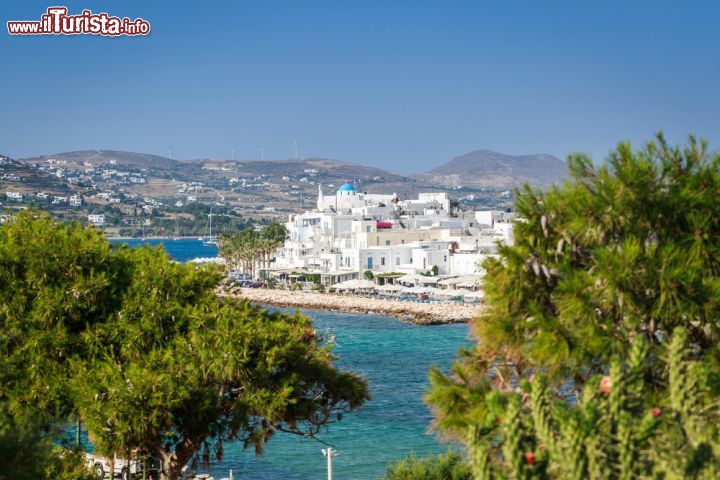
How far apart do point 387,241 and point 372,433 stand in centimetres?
4968

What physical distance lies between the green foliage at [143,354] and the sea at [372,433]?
102 centimetres

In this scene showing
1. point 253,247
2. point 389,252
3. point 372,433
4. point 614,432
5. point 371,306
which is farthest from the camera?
point 253,247

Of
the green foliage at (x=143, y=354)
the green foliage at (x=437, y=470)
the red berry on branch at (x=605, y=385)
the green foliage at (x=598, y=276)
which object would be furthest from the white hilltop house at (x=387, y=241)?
the red berry on branch at (x=605, y=385)

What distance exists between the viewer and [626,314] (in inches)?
250

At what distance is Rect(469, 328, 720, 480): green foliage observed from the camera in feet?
15.5

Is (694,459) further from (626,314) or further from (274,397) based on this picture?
(274,397)

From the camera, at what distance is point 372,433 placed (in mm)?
24547

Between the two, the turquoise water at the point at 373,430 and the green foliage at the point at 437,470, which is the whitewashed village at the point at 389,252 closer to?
the turquoise water at the point at 373,430

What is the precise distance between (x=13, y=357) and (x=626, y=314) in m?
7.58

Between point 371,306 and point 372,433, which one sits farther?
point 371,306

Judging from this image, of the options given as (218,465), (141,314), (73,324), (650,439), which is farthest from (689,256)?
(218,465)

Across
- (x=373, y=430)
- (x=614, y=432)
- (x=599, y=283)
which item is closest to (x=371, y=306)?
(x=373, y=430)

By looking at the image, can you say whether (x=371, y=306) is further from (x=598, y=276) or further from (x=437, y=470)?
(x=598, y=276)

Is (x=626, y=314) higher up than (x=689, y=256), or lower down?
lower down
